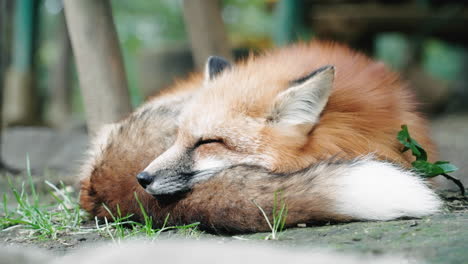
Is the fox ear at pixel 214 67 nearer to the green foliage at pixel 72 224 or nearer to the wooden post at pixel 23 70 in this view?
the green foliage at pixel 72 224

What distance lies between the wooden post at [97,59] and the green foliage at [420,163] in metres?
1.98

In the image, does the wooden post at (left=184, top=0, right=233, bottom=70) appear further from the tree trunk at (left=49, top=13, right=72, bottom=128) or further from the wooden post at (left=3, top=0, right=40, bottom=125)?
the tree trunk at (left=49, top=13, right=72, bottom=128)

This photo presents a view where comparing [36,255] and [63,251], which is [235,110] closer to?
[63,251]

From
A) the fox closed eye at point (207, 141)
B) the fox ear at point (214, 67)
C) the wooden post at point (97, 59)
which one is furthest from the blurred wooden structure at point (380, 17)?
the fox closed eye at point (207, 141)

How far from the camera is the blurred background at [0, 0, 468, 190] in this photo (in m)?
3.75

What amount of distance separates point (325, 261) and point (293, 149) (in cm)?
115

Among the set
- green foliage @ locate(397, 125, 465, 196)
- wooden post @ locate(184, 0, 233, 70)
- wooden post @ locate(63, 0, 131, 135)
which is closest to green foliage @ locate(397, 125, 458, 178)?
green foliage @ locate(397, 125, 465, 196)

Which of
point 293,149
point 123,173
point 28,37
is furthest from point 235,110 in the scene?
point 28,37

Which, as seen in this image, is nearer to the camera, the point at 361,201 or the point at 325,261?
the point at 325,261

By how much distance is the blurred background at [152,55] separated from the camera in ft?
12.3

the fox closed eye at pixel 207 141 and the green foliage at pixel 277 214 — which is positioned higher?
the fox closed eye at pixel 207 141

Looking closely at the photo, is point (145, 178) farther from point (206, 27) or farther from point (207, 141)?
point (206, 27)

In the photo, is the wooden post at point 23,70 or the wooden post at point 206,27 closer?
the wooden post at point 206,27

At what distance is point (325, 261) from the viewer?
4.82 feet
